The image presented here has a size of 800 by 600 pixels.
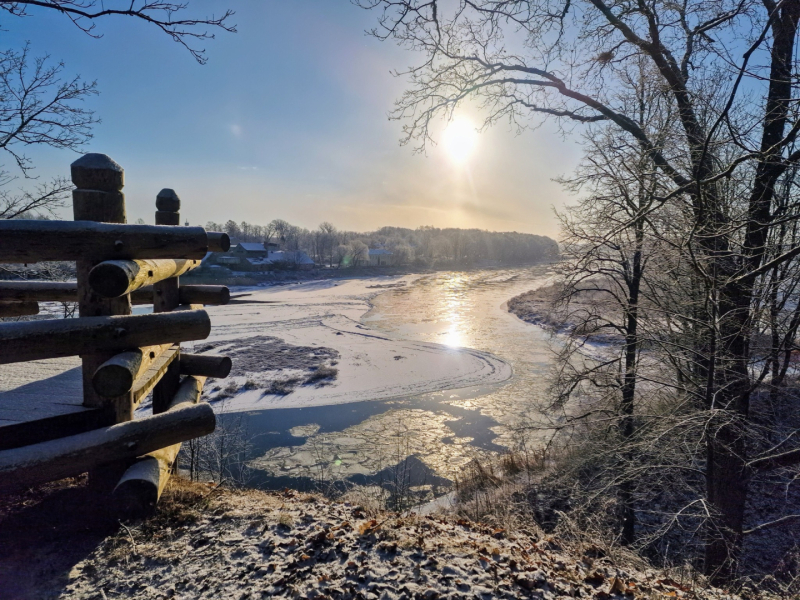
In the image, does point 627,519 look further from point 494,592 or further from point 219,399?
point 219,399

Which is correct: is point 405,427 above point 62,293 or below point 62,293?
below

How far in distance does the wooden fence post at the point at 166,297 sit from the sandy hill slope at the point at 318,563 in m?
1.72

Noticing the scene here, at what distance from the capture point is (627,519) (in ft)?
24.0

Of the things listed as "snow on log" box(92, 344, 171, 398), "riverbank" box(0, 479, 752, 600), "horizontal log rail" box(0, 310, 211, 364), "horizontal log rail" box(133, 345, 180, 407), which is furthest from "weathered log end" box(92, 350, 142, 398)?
"riverbank" box(0, 479, 752, 600)

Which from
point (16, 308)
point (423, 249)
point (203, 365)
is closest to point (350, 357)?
point (203, 365)

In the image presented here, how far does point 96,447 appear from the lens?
3139 mm

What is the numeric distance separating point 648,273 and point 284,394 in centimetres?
1270

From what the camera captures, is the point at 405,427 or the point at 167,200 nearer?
the point at 167,200

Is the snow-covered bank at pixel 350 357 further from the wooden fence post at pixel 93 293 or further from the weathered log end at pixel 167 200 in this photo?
the wooden fence post at pixel 93 293

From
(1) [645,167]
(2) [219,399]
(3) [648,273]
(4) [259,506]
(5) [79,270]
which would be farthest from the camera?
(2) [219,399]

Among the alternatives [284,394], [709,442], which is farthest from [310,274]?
[709,442]

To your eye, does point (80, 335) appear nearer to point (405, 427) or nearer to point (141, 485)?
point (141, 485)

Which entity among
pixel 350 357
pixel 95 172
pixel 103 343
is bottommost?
pixel 350 357

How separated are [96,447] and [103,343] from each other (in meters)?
0.81
